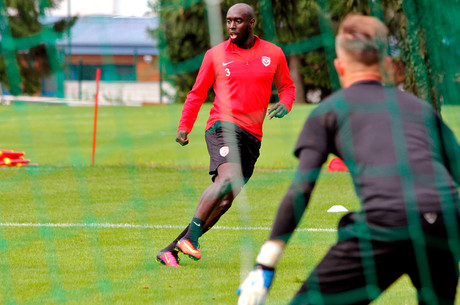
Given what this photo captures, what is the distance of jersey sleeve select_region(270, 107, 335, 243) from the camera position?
3.17 metres

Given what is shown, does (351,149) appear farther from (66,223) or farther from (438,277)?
(66,223)

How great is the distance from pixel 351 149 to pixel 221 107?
3.45 metres

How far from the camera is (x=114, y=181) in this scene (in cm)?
1288

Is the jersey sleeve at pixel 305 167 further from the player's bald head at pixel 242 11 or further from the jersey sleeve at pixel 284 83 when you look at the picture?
the jersey sleeve at pixel 284 83

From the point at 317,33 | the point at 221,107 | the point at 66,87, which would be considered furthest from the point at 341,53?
the point at 66,87

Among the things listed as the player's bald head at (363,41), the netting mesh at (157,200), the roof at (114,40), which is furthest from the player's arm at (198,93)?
the roof at (114,40)

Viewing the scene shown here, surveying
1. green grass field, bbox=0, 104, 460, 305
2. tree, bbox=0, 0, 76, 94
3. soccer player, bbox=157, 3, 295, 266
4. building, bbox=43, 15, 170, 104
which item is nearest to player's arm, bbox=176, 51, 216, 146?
soccer player, bbox=157, 3, 295, 266

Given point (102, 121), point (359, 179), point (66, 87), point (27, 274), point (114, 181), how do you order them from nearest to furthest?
point (359, 179) → point (27, 274) → point (114, 181) → point (102, 121) → point (66, 87)

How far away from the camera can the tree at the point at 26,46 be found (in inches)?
1255

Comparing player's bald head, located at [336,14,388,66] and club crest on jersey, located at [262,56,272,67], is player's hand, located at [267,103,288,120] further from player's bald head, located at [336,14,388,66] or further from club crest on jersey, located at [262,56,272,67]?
player's bald head, located at [336,14,388,66]

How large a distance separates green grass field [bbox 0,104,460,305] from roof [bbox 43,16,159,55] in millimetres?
13964

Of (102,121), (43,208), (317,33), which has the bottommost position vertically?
(102,121)

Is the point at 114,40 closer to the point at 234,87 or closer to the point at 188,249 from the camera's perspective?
the point at 234,87

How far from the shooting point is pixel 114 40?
115 feet
